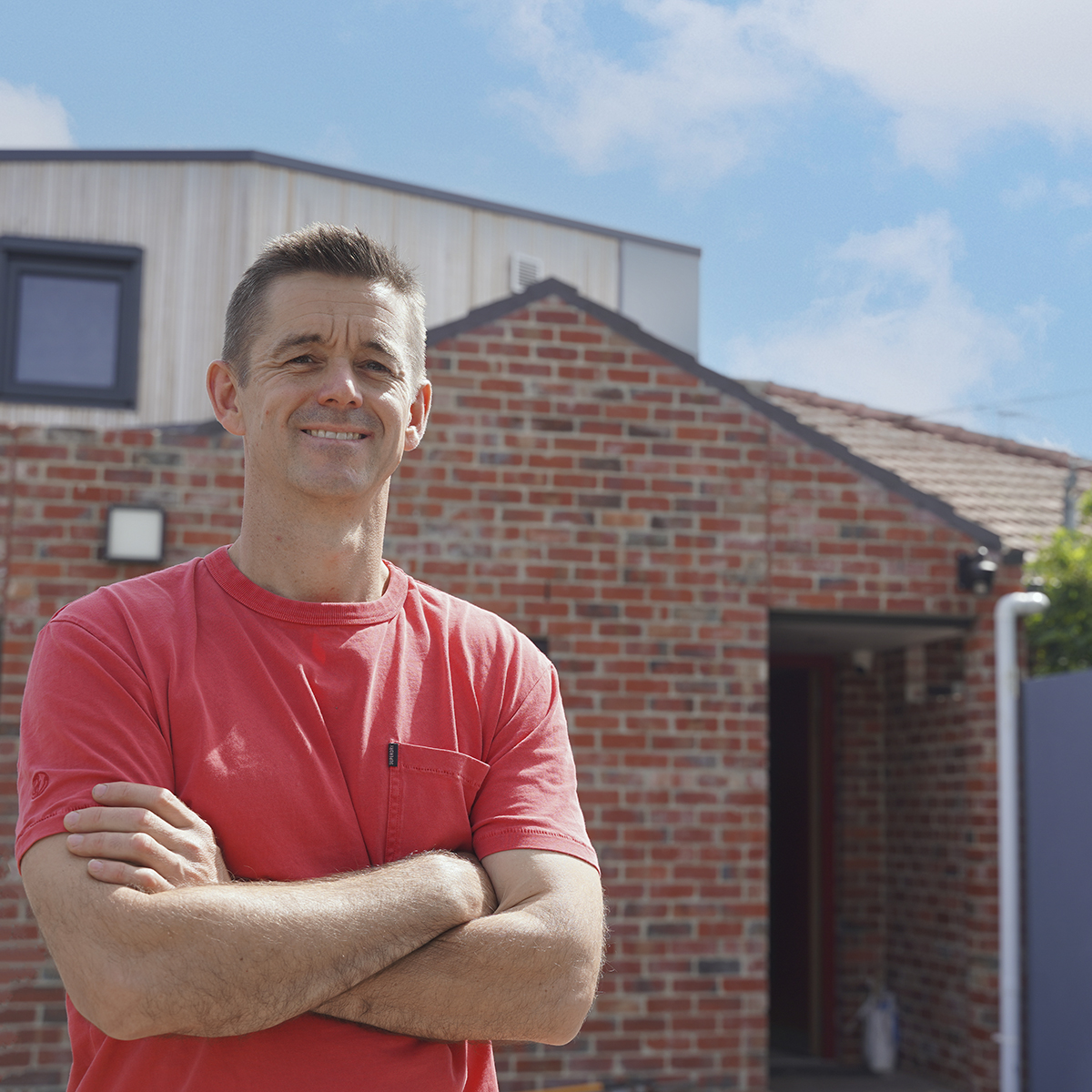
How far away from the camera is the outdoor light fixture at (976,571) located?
6219 mm

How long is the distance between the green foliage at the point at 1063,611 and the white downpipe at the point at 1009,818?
326 millimetres

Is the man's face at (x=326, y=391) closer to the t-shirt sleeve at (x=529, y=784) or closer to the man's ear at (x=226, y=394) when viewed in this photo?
the man's ear at (x=226, y=394)

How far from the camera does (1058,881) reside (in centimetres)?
599

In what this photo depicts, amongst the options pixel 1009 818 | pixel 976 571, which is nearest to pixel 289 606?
pixel 976 571

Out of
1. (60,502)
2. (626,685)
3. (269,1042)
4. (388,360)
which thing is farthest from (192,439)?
(269,1042)

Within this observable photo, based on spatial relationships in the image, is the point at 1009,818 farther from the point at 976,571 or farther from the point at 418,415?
the point at 418,415

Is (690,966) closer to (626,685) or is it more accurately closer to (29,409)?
(626,685)

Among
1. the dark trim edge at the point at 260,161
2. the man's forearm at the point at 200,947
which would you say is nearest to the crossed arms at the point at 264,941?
the man's forearm at the point at 200,947

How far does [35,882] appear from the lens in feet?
5.28

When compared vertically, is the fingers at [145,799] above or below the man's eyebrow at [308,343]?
below

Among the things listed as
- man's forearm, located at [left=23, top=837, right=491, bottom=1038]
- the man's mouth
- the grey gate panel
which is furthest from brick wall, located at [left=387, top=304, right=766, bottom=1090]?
man's forearm, located at [left=23, top=837, right=491, bottom=1038]

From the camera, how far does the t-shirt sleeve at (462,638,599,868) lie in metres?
1.83

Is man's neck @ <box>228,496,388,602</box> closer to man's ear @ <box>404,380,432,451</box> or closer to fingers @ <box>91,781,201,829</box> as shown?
man's ear @ <box>404,380,432,451</box>

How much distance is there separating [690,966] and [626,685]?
4.45 ft
